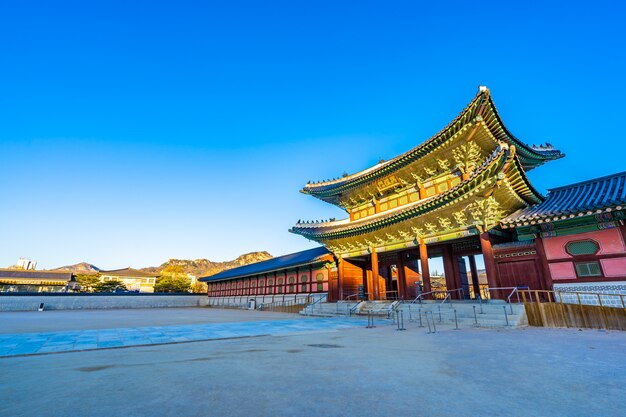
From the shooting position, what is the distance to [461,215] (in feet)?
49.8

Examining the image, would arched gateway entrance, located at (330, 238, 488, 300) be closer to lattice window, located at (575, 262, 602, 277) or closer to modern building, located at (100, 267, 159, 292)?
lattice window, located at (575, 262, 602, 277)

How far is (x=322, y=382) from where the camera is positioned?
382 centimetres

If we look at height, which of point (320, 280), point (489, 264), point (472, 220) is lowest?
point (320, 280)

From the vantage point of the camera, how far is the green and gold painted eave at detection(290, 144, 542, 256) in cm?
1302

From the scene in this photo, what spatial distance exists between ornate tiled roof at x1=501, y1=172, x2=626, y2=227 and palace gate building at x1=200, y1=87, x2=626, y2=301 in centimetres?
5

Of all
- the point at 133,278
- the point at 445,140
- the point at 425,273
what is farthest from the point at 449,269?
the point at 133,278

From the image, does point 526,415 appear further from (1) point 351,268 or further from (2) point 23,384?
(1) point 351,268

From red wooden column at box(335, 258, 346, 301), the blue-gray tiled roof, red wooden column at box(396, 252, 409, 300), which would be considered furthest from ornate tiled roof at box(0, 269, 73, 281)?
red wooden column at box(396, 252, 409, 300)

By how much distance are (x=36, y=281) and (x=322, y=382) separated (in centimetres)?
7926

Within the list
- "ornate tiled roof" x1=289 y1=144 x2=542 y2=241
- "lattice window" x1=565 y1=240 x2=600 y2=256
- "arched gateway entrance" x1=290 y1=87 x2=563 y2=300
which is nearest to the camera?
"lattice window" x1=565 y1=240 x2=600 y2=256

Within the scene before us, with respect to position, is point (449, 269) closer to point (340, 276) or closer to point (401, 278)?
point (401, 278)

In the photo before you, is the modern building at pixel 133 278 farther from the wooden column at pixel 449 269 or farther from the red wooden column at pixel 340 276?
the wooden column at pixel 449 269

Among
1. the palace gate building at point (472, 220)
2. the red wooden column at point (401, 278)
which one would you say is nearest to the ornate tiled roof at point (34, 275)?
the palace gate building at point (472, 220)

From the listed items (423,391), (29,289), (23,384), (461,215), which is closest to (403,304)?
(461,215)
